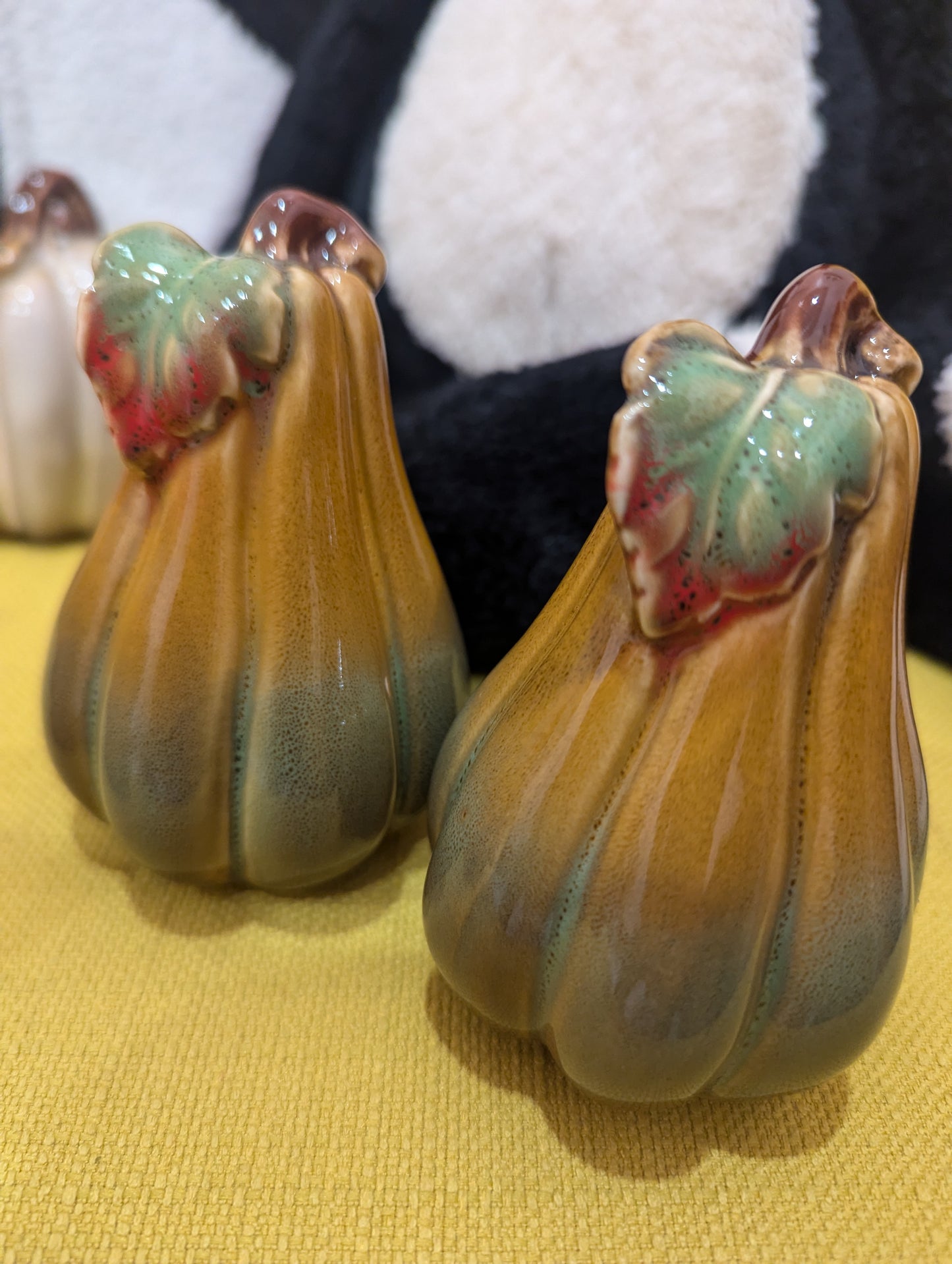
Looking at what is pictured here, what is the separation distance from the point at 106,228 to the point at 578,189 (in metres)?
0.44

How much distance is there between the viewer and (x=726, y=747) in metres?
0.24

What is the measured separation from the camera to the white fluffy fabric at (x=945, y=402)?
0.52m

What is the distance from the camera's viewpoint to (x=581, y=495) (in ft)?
1.72

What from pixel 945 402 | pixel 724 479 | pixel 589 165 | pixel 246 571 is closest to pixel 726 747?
pixel 724 479

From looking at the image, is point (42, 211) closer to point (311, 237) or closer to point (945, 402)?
point (311, 237)

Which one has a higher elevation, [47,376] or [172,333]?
[172,333]

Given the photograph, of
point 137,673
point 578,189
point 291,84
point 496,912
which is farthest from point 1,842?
point 291,84

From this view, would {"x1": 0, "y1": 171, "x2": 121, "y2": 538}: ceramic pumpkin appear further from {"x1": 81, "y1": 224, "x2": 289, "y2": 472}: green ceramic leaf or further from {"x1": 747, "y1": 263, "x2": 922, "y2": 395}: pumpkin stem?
{"x1": 747, "y1": 263, "x2": 922, "y2": 395}: pumpkin stem

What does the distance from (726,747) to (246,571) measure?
6.9 inches

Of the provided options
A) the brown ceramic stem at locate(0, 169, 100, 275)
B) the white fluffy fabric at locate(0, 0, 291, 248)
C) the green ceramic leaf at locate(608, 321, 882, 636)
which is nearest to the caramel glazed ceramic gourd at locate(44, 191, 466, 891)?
the green ceramic leaf at locate(608, 321, 882, 636)

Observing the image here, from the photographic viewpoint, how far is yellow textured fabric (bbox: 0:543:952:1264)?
27cm

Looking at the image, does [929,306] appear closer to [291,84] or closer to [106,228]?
[291,84]

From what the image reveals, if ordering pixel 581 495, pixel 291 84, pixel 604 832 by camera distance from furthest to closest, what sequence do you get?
pixel 291 84 → pixel 581 495 → pixel 604 832

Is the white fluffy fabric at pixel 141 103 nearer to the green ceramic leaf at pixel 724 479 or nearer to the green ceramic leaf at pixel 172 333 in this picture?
the green ceramic leaf at pixel 172 333
